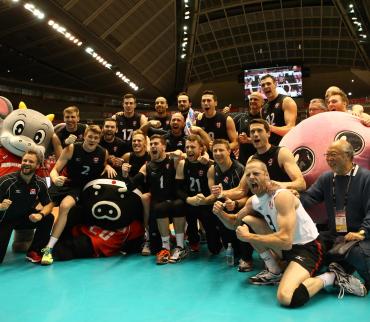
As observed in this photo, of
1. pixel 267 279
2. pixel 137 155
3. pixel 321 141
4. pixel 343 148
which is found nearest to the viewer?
pixel 343 148

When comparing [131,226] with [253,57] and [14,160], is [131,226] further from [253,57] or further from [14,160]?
[253,57]

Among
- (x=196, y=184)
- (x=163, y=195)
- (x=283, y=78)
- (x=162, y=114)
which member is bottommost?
(x=163, y=195)

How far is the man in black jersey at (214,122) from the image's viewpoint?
6016 mm

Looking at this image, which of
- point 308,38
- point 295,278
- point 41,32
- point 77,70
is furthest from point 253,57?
point 295,278

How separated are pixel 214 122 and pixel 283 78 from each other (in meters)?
22.3

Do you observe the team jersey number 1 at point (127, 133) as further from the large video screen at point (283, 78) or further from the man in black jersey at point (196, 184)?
the large video screen at point (283, 78)

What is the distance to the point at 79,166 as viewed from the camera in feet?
18.4

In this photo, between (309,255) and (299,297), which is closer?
(299,297)

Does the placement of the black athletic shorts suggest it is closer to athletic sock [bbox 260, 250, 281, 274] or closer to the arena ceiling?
athletic sock [bbox 260, 250, 281, 274]

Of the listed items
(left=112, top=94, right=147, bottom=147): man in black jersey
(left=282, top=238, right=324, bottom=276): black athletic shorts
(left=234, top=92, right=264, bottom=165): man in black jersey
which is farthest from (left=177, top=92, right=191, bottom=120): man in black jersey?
(left=282, top=238, right=324, bottom=276): black athletic shorts

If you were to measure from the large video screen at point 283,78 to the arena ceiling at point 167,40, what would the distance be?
1.14m

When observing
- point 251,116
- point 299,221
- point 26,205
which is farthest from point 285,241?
point 26,205

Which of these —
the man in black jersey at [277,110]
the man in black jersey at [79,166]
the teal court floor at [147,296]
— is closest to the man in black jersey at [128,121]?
the man in black jersey at [79,166]

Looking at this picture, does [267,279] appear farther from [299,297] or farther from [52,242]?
[52,242]
